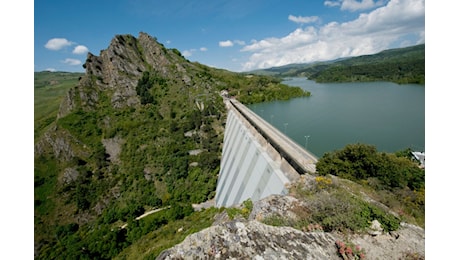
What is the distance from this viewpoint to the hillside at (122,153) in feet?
91.8

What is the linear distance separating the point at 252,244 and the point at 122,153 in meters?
42.0

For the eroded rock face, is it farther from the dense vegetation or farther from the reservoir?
the reservoir

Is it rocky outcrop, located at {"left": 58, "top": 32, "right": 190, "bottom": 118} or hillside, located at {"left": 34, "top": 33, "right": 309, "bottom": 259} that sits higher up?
rocky outcrop, located at {"left": 58, "top": 32, "right": 190, "bottom": 118}

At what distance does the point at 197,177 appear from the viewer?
32125 mm

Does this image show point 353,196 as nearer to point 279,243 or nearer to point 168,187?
point 279,243

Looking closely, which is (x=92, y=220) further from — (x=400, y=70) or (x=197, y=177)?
(x=400, y=70)

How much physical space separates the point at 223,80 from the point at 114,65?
41808 millimetres

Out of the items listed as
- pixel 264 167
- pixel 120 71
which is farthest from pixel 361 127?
pixel 120 71

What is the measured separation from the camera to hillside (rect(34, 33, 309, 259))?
27984 millimetres

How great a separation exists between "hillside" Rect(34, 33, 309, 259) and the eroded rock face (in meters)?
15.1

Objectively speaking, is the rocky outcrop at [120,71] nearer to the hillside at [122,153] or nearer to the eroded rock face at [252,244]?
the hillside at [122,153]

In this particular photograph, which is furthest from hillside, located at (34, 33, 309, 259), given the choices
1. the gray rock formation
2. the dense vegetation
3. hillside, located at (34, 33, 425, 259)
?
the gray rock formation

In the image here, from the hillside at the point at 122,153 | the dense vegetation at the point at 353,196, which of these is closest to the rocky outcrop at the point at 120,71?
the hillside at the point at 122,153
